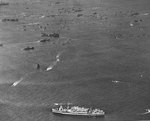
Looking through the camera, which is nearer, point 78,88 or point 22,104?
point 22,104

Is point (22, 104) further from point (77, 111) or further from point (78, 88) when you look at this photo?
point (78, 88)

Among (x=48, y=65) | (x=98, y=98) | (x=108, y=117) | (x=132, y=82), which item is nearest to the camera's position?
(x=108, y=117)

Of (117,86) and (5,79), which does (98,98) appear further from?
(5,79)

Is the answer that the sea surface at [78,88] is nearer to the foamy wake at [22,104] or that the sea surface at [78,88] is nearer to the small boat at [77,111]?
the foamy wake at [22,104]

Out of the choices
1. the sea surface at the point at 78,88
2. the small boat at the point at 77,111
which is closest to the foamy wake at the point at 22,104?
the sea surface at the point at 78,88

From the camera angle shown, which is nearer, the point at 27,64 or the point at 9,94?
the point at 9,94

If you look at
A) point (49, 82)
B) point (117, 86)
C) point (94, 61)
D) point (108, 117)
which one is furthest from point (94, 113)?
point (94, 61)

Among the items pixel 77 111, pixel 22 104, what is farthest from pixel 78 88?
pixel 22 104

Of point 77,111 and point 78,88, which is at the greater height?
point 78,88
